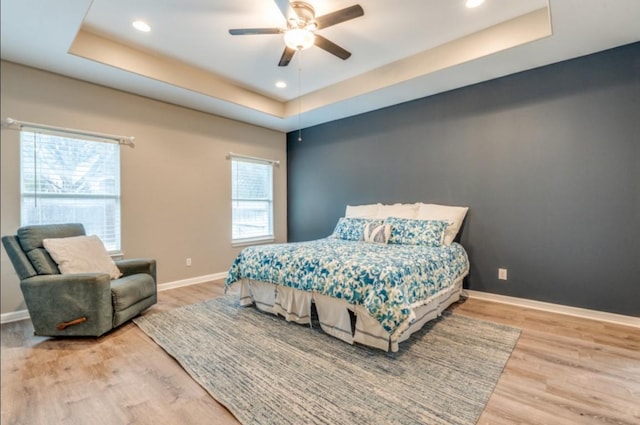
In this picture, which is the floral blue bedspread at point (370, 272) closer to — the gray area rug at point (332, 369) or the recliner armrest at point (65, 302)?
the gray area rug at point (332, 369)

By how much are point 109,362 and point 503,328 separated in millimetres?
3174

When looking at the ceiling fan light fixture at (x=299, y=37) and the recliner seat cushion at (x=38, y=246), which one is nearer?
the ceiling fan light fixture at (x=299, y=37)

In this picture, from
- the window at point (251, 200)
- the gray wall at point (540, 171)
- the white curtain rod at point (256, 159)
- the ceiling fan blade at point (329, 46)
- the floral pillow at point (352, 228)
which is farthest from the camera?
the window at point (251, 200)

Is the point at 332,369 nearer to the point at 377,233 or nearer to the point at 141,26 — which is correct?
the point at 377,233

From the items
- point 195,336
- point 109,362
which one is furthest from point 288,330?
point 109,362

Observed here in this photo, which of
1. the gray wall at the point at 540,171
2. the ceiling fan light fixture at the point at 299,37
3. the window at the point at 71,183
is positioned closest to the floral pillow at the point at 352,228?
the gray wall at the point at 540,171

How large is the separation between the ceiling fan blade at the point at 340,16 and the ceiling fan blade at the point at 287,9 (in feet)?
0.59

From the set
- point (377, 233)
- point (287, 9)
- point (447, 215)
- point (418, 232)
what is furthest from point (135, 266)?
point (447, 215)

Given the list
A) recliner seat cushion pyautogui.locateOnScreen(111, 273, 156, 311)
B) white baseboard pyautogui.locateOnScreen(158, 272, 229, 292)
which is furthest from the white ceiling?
white baseboard pyautogui.locateOnScreen(158, 272, 229, 292)

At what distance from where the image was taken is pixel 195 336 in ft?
8.18

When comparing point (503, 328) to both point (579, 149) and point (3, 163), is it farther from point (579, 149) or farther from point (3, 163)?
point (3, 163)

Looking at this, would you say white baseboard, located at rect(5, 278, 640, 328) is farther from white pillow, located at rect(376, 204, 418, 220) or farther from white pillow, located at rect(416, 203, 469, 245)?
white pillow, located at rect(376, 204, 418, 220)

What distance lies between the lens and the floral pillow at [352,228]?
3.73 metres

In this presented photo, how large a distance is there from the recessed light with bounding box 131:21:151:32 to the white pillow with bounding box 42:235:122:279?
2081mm
